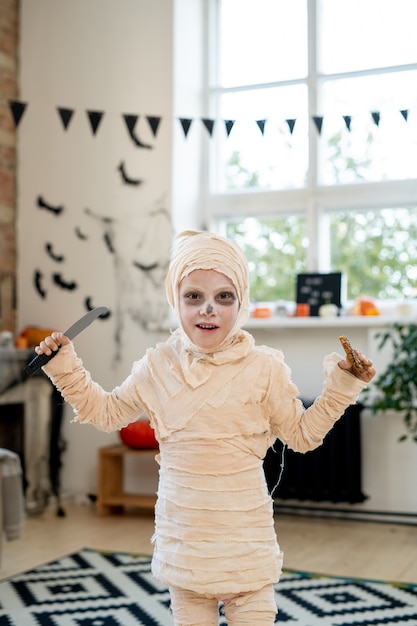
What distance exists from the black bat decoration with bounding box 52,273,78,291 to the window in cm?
90

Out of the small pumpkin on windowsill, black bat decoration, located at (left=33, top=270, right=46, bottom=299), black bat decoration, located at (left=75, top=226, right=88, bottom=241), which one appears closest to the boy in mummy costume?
the small pumpkin on windowsill

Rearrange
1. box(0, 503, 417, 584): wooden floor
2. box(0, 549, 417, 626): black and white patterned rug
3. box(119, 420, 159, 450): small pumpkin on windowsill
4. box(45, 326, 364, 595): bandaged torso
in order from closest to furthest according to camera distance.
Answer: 1. box(45, 326, 364, 595): bandaged torso
2. box(0, 549, 417, 626): black and white patterned rug
3. box(0, 503, 417, 584): wooden floor
4. box(119, 420, 159, 450): small pumpkin on windowsill

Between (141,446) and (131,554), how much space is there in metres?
0.92

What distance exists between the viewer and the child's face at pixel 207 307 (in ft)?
4.96

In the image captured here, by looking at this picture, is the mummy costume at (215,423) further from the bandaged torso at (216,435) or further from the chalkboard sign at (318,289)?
the chalkboard sign at (318,289)

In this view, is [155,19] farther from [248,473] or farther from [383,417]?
[248,473]

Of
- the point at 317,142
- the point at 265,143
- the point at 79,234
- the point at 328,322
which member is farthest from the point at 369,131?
the point at 79,234

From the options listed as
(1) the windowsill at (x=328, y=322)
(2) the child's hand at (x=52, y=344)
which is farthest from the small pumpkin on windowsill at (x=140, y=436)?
(2) the child's hand at (x=52, y=344)

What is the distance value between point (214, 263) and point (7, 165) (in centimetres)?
363

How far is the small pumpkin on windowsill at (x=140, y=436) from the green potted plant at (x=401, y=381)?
1.14 meters

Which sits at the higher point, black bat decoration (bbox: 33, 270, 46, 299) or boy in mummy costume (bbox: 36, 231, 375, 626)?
black bat decoration (bbox: 33, 270, 46, 299)

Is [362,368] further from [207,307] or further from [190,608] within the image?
[190,608]

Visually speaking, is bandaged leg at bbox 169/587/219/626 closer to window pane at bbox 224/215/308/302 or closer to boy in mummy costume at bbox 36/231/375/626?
boy in mummy costume at bbox 36/231/375/626

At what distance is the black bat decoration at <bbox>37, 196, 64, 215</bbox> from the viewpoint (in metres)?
4.81
